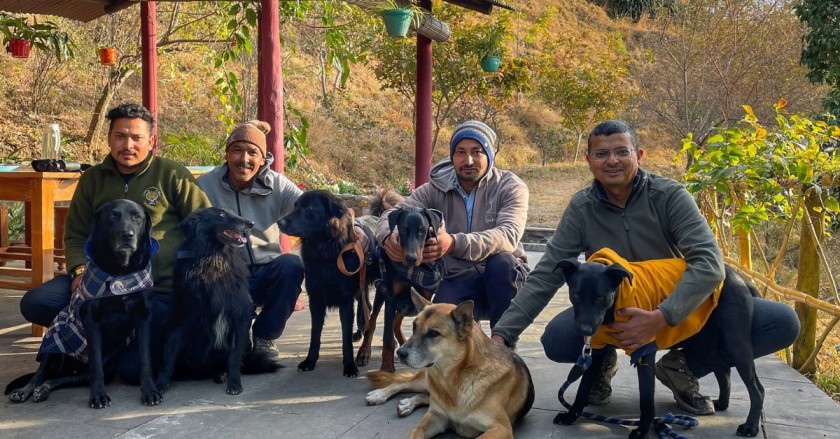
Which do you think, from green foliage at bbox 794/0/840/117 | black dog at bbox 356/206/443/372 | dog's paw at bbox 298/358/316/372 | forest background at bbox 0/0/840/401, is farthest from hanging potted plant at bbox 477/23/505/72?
dog's paw at bbox 298/358/316/372

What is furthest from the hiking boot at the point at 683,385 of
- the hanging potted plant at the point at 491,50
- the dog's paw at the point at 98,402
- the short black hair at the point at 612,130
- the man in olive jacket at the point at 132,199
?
the hanging potted plant at the point at 491,50

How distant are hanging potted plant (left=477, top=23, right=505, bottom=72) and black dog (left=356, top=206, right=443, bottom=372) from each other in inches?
282

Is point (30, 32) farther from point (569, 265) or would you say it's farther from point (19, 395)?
point (569, 265)

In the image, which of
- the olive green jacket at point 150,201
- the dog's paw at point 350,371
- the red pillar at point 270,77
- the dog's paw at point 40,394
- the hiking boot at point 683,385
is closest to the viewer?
the hiking boot at point 683,385

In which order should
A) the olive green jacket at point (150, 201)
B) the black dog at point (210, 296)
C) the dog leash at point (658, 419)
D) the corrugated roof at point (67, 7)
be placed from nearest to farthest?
1. the dog leash at point (658, 419)
2. the black dog at point (210, 296)
3. the olive green jacket at point (150, 201)
4. the corrugated roof at point (67, 7)

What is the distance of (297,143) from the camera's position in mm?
7324

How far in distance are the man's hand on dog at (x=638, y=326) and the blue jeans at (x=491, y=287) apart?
39.6 inches

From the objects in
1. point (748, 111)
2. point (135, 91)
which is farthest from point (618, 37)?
point (748, 111)

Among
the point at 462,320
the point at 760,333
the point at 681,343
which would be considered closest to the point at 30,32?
the point at 462,320

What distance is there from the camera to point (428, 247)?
11.3ft

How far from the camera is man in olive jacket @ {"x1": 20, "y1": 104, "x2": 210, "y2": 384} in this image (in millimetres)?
3475

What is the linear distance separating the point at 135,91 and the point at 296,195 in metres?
14.6

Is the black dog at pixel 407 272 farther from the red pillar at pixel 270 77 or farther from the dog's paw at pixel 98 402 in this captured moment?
the red pillar at pixel 270 77

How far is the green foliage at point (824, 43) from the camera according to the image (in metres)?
10.2
